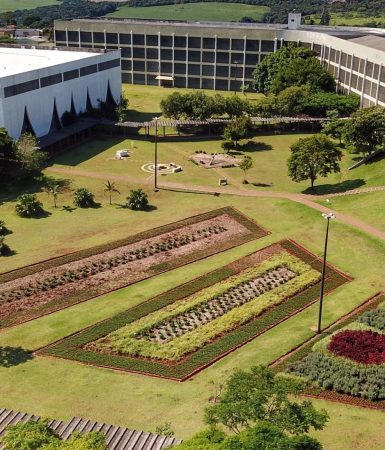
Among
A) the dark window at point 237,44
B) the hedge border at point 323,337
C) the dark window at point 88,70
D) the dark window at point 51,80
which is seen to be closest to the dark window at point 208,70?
the dark window at point 237,44

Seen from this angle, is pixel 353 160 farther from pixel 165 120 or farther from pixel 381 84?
pixel 165 120

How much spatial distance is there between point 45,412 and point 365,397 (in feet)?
69.6

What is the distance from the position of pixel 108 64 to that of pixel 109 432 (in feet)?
323

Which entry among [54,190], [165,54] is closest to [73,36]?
[165,54]

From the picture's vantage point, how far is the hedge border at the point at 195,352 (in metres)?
42.7

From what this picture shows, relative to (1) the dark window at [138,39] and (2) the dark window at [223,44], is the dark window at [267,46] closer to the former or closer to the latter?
(2) the dark window at [223,44]

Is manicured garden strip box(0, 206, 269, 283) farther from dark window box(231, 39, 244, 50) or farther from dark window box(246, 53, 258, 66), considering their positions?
dark window box(231, 39, 244, 50)

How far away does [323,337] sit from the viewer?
45844 mm

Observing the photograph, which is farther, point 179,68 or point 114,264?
point 179,68

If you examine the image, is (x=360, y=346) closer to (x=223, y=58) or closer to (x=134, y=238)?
(x=134, y=238)

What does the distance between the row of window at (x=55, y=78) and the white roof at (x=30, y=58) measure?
6.73 ft

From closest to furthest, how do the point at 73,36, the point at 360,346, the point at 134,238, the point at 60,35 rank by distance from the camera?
the point at 360,346, the point at 134,238, the point at 73,36, the point at 60,35

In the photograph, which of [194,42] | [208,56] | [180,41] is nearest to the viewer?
[194,42]

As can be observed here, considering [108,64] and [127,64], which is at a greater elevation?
[108,64]
